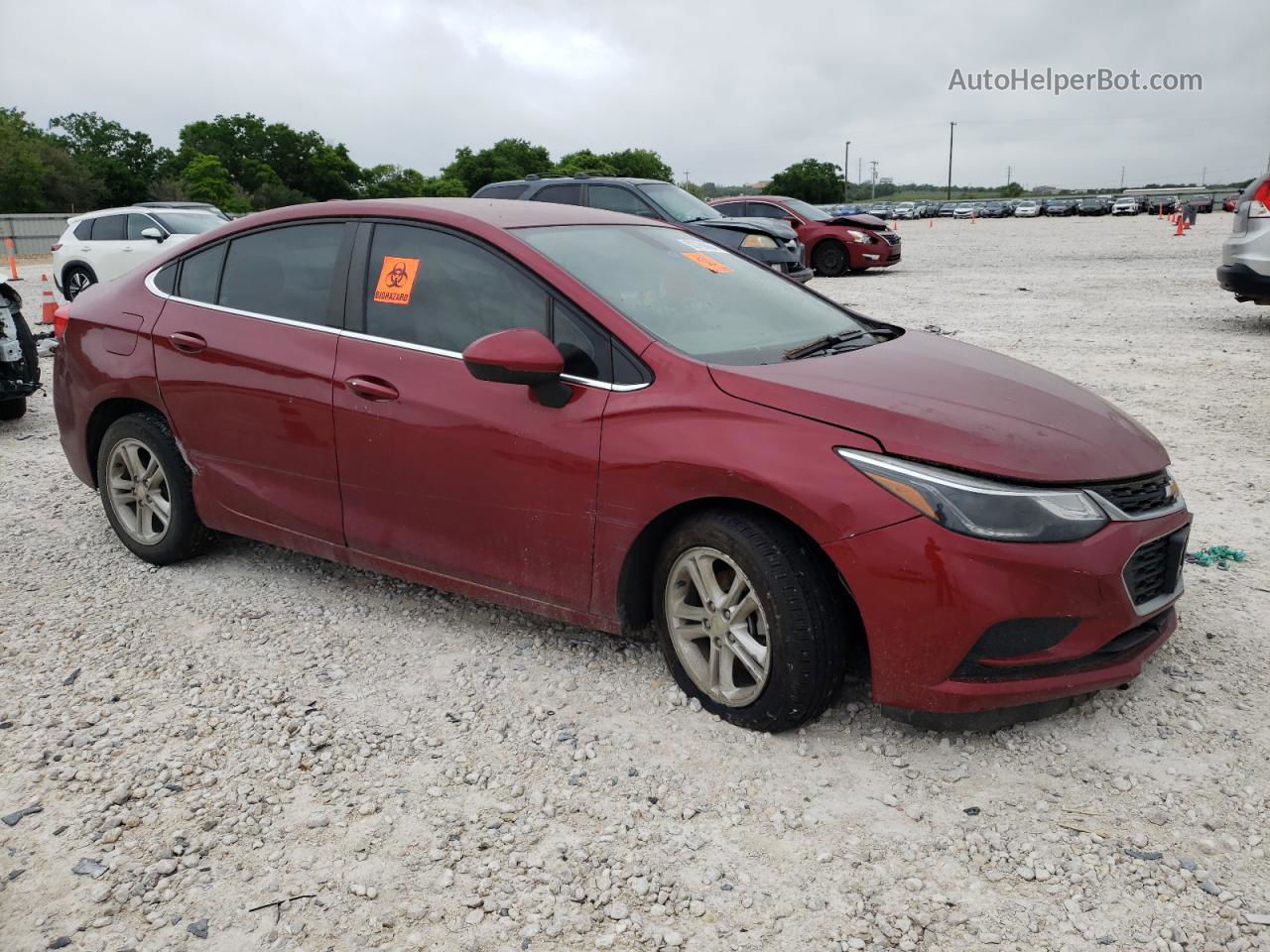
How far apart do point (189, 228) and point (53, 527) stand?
459 inches

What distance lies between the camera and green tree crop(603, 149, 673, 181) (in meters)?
108

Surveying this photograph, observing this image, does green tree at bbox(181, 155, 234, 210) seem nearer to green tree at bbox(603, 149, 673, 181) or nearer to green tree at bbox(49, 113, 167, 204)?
green tree at bbox(49, 113, 167, 204)

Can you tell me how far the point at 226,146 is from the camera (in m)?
98.2

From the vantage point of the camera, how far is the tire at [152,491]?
4629 millimetres

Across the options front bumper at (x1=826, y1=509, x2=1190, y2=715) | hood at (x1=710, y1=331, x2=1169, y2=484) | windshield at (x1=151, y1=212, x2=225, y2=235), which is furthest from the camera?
windshield at (x1=151, y1=212, x2=225, y2=235)

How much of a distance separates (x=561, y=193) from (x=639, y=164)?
109 meters

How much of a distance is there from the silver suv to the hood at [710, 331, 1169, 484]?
7906 mm

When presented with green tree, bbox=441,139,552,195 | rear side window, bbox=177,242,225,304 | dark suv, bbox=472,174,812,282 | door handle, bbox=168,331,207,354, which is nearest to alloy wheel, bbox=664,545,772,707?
door handle, bbox=168,331,207,354

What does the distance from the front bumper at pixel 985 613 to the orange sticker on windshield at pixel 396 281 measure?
1.90 metres

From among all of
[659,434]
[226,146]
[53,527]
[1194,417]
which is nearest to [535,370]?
[659,434]

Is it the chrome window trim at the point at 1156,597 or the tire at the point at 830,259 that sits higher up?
the tire at the point at 830,259

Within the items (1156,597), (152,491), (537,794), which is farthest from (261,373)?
(1156,597)

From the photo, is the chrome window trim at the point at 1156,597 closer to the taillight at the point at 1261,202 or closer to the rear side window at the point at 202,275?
the rear side window at the point at 202,275

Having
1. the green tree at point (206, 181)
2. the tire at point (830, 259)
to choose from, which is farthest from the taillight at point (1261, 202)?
the green tree at point (206, 181)
